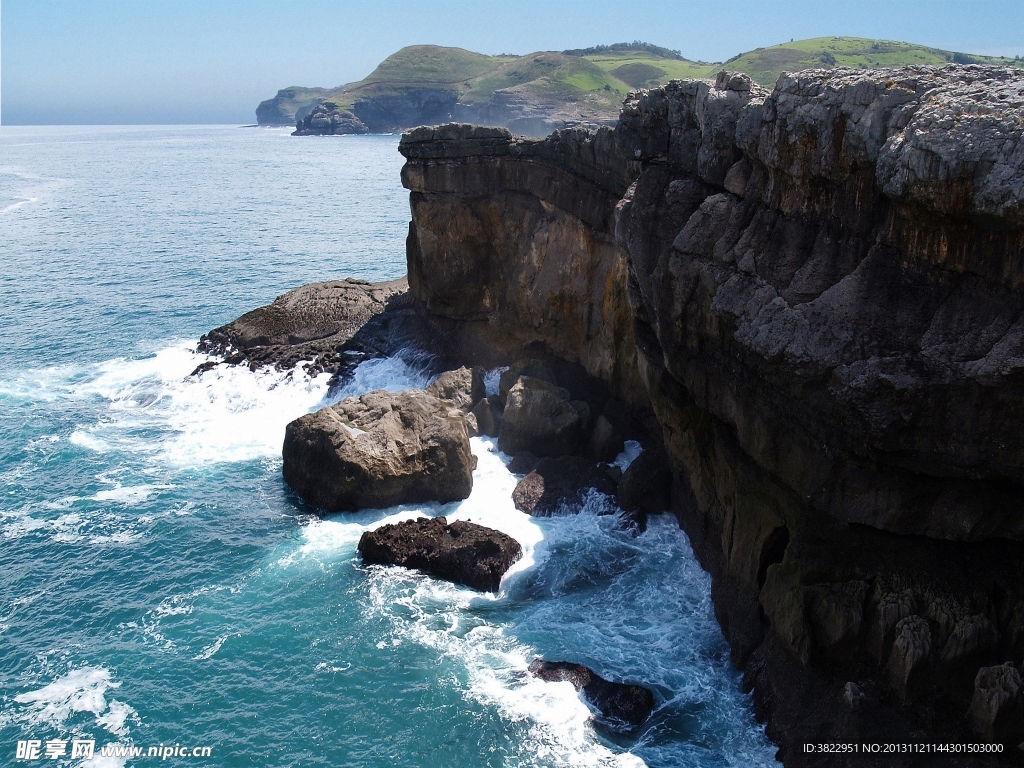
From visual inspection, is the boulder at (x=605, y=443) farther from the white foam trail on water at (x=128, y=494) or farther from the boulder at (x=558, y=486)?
the white foam trail on water at (x=128, y=494)

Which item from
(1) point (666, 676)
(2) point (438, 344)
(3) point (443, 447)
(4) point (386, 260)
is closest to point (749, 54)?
(4) point (386, 260)

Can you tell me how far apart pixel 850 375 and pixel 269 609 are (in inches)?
683

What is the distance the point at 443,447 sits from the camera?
101 feet

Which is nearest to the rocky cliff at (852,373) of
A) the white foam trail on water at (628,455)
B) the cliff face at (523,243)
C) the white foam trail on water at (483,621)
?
the white foam trail on water at (483,621)

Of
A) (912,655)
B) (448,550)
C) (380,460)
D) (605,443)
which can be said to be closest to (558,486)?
(605,443)

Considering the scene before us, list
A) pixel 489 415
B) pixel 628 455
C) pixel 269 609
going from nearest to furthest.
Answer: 1. pixel 269 609
2. pixel 628 455
3. pixel 489 415

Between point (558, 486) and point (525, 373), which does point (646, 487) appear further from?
point (525, 373)

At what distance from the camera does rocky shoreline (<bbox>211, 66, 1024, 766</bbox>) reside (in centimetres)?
1524

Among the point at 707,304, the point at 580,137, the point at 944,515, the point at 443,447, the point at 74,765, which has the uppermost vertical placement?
the point at 580,137

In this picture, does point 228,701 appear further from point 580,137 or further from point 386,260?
point 386,260

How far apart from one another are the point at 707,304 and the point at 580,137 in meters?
16.5

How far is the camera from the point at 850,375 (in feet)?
54.4

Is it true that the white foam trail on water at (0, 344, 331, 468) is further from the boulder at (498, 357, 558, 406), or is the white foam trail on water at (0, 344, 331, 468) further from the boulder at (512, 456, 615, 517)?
the boulder at (512, 456, 615, 517)

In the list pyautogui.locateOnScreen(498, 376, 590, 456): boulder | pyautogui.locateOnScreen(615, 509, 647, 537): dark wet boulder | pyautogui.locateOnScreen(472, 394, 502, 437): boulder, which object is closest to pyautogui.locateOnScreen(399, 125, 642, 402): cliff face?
pyautogui.locateOnScreen(498, 376, 590, 456): boulder
